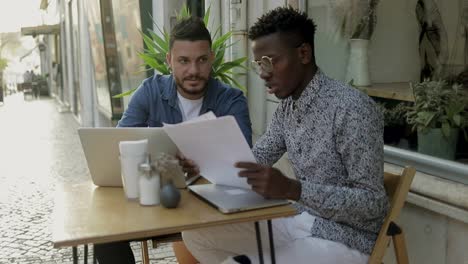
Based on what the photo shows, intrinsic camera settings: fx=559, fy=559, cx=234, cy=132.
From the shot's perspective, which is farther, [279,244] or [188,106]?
[188,106]

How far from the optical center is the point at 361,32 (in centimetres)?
387

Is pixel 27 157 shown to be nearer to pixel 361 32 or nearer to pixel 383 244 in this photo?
pixel 361 32

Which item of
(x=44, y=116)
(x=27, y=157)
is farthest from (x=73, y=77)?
(x=27, y=157)

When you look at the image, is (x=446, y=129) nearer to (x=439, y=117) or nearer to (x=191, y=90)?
(x=439, y=117)

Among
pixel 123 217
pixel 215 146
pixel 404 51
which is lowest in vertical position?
pixel 123 217

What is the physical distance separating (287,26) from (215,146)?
1.94ft

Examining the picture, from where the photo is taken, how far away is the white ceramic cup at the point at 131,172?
1981mm

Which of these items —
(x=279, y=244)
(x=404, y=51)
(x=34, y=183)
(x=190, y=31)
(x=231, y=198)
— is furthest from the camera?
(x=34, y=183)

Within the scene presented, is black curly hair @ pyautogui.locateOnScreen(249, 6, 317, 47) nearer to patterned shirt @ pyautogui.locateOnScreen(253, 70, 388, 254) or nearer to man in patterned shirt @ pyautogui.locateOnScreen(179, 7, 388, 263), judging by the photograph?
man in patterned shirt @ pyautogui.locateOnScreen(179, 7, 388, 263)

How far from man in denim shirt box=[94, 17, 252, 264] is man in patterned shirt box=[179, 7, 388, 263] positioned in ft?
1.83

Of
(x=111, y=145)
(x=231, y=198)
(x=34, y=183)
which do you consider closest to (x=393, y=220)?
(x=231, y=198)

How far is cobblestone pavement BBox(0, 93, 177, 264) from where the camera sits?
4.26m

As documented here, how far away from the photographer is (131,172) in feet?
6.59

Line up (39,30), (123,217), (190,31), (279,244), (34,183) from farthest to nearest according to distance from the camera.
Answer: (39,30)
(34,183)
(190,31)
(279,244)
(123,217)
